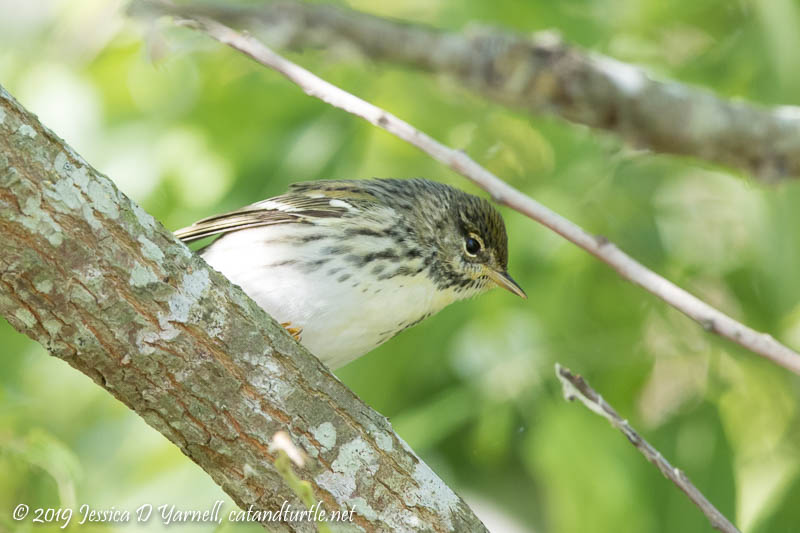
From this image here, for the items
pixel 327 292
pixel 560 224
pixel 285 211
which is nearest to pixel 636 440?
pixel 560 224

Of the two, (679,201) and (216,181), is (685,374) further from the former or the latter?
(216,181)

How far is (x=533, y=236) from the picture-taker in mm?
4926

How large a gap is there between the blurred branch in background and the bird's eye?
0.87 m

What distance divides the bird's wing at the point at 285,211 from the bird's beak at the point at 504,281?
24.4 inches

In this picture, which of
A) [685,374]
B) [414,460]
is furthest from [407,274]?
[685,374]

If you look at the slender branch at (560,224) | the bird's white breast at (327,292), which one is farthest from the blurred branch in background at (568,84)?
the slender branch at (560,224)

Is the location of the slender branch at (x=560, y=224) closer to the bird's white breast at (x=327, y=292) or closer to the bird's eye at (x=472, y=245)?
the bird's white breast at (x=327, y=292)

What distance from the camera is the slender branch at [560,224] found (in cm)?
214

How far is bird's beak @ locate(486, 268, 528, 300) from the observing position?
402cm

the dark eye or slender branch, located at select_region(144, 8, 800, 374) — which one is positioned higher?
the dark eye

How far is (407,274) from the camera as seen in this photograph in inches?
145

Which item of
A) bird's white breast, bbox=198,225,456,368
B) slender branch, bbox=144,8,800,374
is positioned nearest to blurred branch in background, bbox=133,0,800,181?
bird's white breast, bbox=198,225,456,368

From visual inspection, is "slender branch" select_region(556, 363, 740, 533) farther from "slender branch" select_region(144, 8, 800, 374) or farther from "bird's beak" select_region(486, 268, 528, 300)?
"bird's beak" select_region(486, 268, 528, 300)

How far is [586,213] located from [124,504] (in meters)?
2.68
